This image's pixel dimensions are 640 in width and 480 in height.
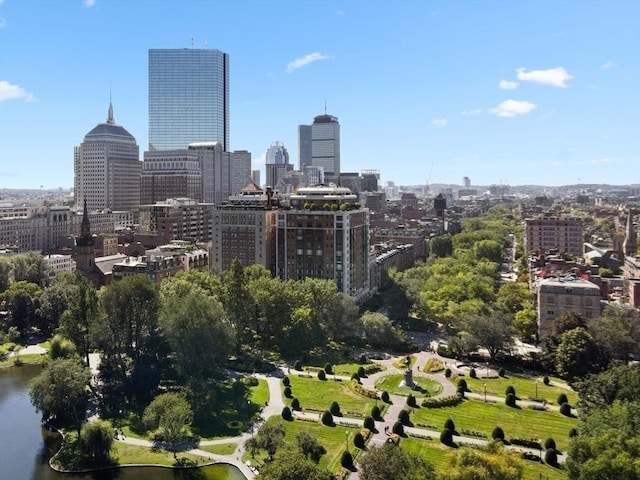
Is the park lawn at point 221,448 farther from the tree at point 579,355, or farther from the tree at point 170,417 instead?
the tree at point 579,355

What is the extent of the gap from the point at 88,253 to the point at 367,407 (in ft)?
290

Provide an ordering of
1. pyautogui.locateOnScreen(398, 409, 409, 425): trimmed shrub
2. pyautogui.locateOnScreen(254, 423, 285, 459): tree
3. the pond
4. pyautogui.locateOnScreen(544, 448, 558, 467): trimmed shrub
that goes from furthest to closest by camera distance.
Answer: pyautogui.locateOnScreen(398, 409, 409, 425): trimmed shrub, pyautogui.locateOnScreen(544, 448, 558, 467): trimmed shrub, the pond, pyautogui.locateOnScreen(254, 423, 285, 459): tree

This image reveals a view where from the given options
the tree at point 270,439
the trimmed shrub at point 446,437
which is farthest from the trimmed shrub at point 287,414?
the trimmed shrub at point 446,437

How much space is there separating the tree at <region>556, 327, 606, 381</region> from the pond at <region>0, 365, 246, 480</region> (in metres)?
49.8

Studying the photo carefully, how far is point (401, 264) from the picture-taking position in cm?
16588

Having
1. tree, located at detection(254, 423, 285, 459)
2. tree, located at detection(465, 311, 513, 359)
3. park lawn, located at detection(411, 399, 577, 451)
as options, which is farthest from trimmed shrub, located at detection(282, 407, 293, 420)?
tree, located at detection(465, 311, 513, 359)

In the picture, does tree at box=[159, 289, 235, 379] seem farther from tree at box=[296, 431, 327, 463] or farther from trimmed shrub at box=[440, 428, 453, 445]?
trimmed shrub at box=[440, 428, 453, 445]

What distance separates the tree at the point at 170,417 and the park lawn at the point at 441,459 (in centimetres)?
2396

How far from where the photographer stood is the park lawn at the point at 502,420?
6153cm

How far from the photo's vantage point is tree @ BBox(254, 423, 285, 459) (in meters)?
53.6

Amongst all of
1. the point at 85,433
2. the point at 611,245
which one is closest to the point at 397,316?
the point at 85,433

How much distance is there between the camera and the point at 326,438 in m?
60.5

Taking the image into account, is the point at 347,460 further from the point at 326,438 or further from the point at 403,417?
the point at 403,417

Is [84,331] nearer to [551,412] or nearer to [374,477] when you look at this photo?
[374,477]
